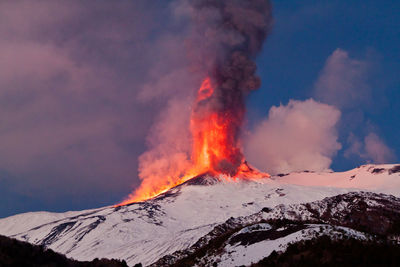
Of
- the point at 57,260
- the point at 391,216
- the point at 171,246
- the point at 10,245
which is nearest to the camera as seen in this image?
the point at 10,245

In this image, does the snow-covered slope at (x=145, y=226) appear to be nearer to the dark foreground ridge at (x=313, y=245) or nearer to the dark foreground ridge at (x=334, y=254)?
the dark foreground ridge at (x=313, y=245)

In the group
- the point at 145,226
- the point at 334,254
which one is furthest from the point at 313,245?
the point at 145,226

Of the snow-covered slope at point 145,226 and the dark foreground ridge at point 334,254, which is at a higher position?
the snow-covered slope at point 145,226

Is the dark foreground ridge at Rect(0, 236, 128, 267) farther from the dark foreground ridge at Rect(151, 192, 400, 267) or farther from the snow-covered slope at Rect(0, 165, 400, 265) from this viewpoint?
the snow-covered slope at Rect(0, 165, 400, 265)

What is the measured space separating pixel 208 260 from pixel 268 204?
147010 millimetres

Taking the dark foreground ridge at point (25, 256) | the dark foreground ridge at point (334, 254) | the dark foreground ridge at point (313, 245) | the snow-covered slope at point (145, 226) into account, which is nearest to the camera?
the dark foreground ridge at point (334, 254)

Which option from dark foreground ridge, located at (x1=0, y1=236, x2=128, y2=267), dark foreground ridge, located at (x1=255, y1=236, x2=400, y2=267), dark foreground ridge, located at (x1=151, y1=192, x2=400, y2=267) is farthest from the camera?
dark foreground ridge, located at (x1=0, y1=236, x2=128, y2=267)

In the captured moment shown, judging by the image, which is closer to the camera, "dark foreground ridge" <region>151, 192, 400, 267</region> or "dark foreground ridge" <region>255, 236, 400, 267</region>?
"dark foreground ridge" <region>255, 236, 400, 267</region>

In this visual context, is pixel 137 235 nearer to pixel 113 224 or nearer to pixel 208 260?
pixel 113 224

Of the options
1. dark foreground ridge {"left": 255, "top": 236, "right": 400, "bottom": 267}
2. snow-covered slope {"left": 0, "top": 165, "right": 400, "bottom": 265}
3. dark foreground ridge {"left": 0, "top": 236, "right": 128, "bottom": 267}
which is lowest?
dark foreground ridge {"left": 255, "top": 236, "right": 400, "bottom": 267}

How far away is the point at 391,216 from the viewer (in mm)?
92625

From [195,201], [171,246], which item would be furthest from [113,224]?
[171,246]

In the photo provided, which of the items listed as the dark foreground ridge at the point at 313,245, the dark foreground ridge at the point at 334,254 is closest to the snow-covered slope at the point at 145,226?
the dark foreground ridge at the point at 313,245

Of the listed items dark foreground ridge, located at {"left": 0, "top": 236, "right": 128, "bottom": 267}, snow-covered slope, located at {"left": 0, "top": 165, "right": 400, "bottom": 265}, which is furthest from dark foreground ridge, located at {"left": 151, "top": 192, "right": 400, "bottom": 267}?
snow-covered slope, located at {"left": 0, "top": 165, "right": 400, "bottom": 265}
